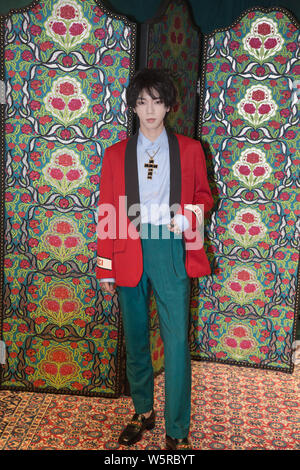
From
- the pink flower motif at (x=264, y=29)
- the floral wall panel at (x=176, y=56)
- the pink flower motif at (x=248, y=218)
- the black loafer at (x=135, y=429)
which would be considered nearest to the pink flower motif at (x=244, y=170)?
the pink flower motif at (x=248, y=218)

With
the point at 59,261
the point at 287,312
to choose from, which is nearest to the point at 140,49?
the point at 59,261

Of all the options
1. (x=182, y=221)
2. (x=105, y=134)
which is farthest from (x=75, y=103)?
(x=182, y=221)

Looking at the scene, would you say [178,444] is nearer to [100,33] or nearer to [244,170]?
[244,170]

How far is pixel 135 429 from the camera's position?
2570 millimetres

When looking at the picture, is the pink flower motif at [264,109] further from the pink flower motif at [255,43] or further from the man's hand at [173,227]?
the man's hand at [173,227]

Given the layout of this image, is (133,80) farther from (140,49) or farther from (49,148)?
(49,148)

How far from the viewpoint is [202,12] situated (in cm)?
371

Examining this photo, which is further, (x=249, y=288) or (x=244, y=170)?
(x=249, y=288)

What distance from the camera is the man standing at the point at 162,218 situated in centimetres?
232

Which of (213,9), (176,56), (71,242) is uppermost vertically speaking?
(213,9)

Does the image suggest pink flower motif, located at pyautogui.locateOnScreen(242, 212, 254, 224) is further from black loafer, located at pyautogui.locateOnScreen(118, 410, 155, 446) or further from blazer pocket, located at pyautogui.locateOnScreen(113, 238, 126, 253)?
black loafer, located at pyautogui.locateOnScreen(118, 410, 155, 446)

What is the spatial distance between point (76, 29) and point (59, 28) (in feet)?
0.31

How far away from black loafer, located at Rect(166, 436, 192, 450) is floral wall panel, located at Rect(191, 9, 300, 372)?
3.93 ft

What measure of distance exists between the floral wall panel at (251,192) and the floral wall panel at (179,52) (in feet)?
0.32
